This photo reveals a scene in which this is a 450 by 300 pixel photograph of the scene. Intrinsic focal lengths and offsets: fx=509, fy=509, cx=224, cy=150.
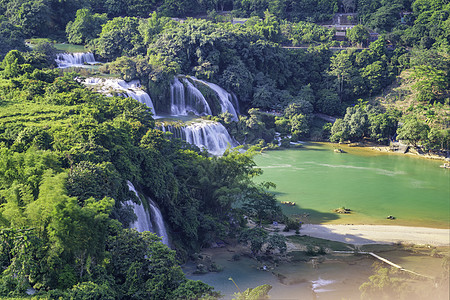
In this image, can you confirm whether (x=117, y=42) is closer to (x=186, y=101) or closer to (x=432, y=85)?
(x=186, y=101)

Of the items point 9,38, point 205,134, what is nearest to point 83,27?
point 9,38

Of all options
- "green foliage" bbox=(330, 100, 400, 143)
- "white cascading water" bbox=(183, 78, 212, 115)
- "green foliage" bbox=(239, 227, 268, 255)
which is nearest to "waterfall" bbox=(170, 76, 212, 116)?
"white cascading water" bbox=(183, 78, 212, 115)

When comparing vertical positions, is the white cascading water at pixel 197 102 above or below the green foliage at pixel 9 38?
below

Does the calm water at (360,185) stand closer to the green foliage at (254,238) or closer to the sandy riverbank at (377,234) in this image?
the sandy riverbank at (377,234)

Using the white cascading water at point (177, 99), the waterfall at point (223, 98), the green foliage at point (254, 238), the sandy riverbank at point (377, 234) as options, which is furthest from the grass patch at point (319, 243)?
the waterfall at point (223, 98)

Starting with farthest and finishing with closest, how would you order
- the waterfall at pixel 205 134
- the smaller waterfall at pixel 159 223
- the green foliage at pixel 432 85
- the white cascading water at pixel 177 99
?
the green foliage at pixel 432 85 → the white cascading water at pixel 177 99 → the waterfall at pixel 205 134 → the smaller waterfall at pixel 159 223

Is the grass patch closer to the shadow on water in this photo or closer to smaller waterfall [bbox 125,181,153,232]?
the shadow on water
